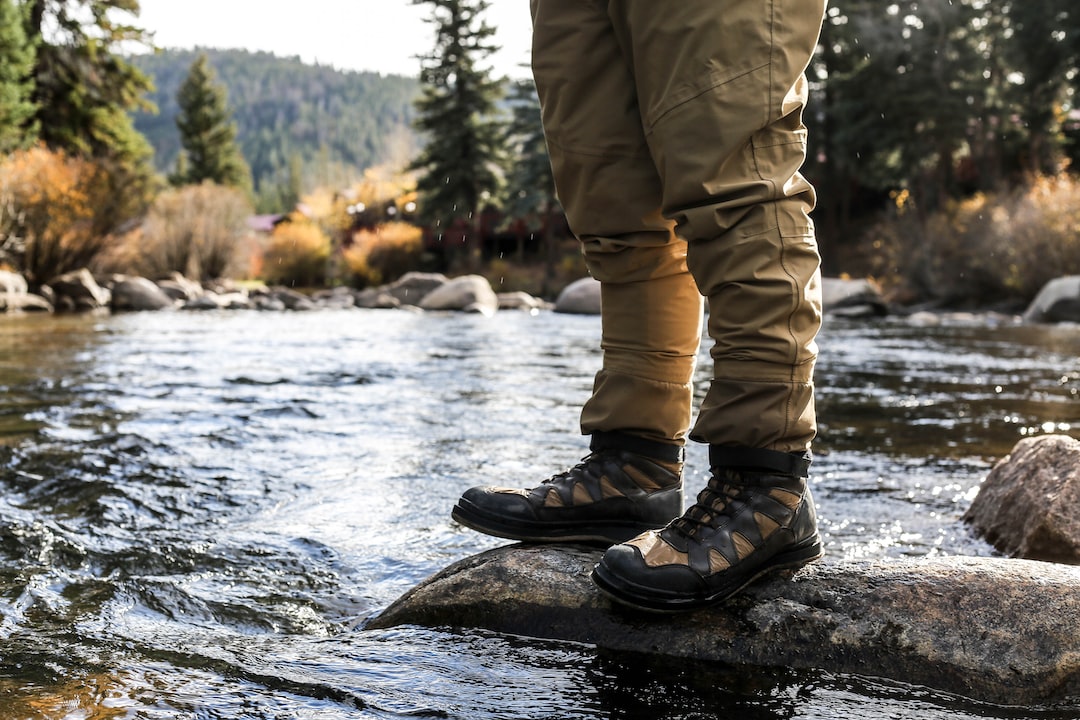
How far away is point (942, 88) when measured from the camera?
24.2m

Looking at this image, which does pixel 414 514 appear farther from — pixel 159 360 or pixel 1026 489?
pixel 159 360

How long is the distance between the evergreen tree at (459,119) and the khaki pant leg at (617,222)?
103 ft

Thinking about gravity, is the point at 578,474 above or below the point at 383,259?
below

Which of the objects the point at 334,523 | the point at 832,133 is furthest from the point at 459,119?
the point at 334,523

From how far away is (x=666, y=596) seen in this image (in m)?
1.56

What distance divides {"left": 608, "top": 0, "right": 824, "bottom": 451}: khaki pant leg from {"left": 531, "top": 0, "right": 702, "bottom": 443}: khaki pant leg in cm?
16

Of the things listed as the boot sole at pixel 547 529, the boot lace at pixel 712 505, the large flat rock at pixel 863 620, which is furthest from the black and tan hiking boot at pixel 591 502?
the boot lace at pixel 712 505

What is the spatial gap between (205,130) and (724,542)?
59.0 metres

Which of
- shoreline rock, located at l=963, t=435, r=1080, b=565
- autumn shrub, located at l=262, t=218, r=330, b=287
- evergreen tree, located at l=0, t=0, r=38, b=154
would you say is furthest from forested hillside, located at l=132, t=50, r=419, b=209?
shoreline rock, located at l=963, t=435, r=1080, b=565

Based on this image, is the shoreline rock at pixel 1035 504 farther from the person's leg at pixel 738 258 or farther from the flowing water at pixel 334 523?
the person's leg at pixel 738 258

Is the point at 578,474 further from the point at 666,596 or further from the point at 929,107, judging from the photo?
the point at 929,107

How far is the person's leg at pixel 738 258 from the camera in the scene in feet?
5.12

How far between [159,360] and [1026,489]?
6.66m

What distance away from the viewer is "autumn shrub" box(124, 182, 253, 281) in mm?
26422
